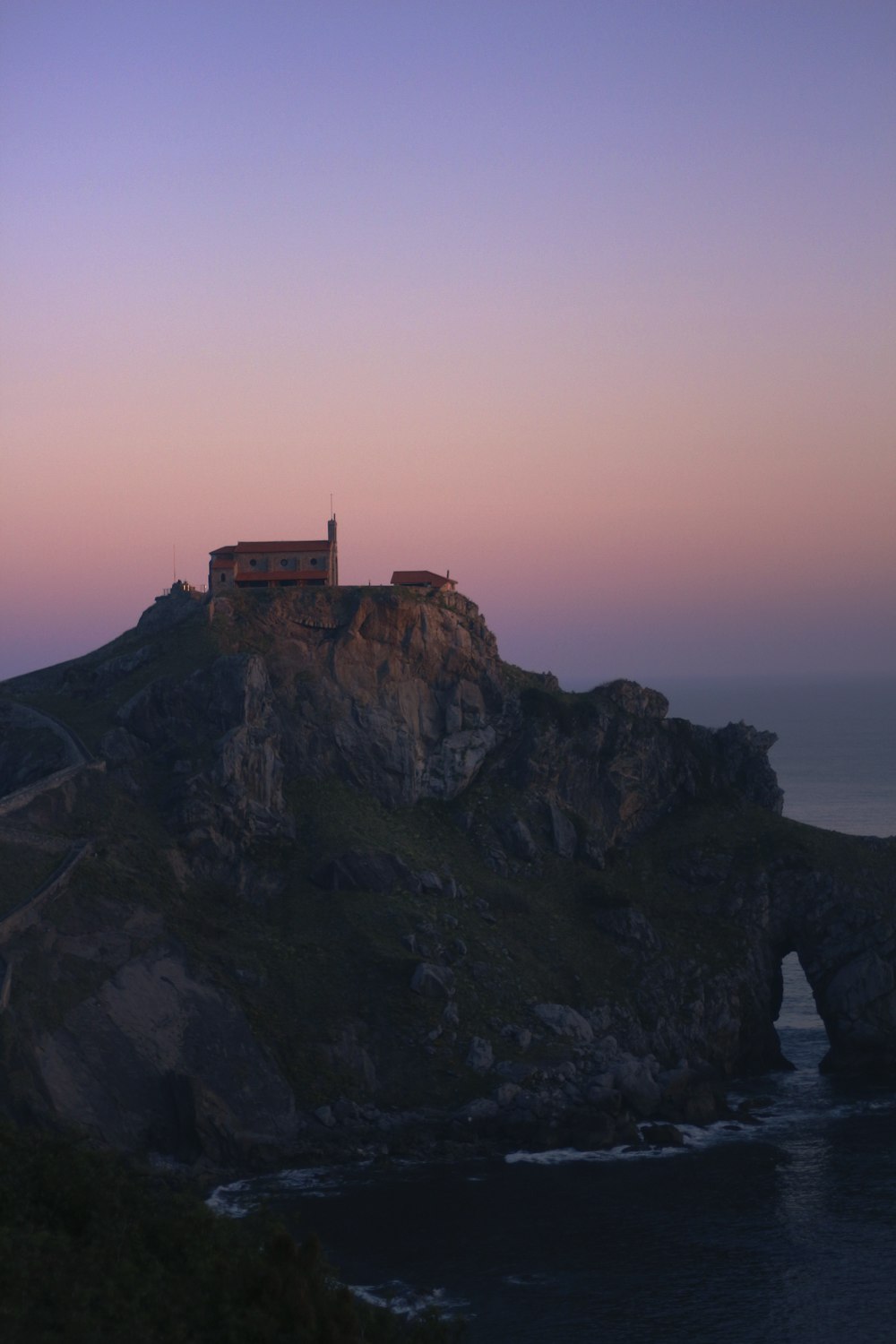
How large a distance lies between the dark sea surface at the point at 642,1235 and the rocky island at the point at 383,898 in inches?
173

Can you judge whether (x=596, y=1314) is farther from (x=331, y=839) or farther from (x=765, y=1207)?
(x=331, y=839)

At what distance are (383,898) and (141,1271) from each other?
53.5 metres

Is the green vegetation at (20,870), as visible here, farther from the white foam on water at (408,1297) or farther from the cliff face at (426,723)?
the white foam on water at (408,1297)

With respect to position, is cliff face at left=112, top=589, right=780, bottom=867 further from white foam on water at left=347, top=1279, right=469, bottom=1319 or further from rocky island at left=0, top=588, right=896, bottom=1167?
white foam on water at left=347, top=1279, right=469, bottom=1319

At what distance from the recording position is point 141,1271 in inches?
1785

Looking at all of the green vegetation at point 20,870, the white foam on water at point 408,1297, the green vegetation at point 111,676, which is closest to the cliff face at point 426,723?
the green vegetation at point 111,676

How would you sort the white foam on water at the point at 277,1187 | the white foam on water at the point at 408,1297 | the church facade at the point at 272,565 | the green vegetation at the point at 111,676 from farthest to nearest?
the church facade at the point at 272,565
the green vegetation at the point at 111,676
the white foam on water at the point at 277,1187
the white foam on water at the point at 408,1297

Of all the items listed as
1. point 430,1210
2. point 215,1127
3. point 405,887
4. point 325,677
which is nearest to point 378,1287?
point 430,1210

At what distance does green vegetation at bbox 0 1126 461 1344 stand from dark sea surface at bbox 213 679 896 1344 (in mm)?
14729

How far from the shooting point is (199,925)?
9206cm

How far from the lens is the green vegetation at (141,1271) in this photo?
41.7 metres

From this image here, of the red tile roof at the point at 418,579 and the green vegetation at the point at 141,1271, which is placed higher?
the red tile roof at the point at 418,579

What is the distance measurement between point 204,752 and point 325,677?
492 inches

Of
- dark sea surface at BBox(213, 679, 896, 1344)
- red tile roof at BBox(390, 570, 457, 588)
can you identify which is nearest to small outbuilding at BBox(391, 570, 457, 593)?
red tile roof at BBox(390, 570, 457, 588)
